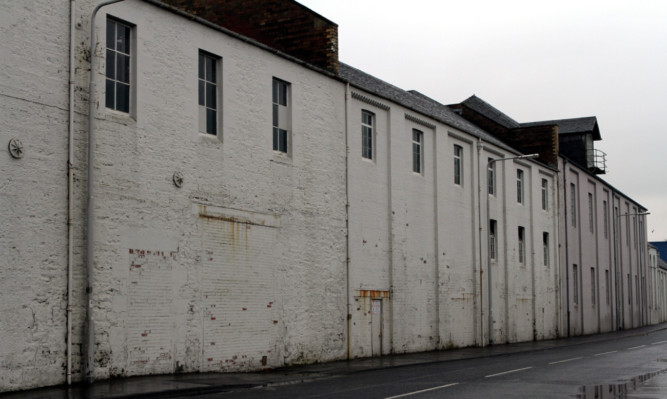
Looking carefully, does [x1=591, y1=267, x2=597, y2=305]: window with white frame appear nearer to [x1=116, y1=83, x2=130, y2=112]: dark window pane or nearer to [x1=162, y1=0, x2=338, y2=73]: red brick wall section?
[x1=162, y1=0, x2=338, y2=73]: red brick wall section

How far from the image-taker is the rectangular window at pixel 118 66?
1711cm

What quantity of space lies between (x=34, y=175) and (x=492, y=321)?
74.7 ft

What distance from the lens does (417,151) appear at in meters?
29.8

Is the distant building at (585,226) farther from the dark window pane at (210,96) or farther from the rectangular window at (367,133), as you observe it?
the dark window pane at (210,96)

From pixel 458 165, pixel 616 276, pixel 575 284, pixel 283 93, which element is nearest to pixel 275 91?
pixel 283 93

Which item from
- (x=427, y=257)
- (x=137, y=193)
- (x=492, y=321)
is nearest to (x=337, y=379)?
(x=137, y=193)

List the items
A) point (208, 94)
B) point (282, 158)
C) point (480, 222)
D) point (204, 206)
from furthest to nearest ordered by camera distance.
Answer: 1. point (480, 222)
2. point (282, 158)
3. point (208, 94)
4. point (204, 206)

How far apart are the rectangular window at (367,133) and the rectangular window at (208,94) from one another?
7.19m

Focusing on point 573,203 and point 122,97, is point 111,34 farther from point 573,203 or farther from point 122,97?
point 573,203

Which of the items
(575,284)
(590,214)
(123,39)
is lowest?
(575,284)

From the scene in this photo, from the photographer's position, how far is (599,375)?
1759cm

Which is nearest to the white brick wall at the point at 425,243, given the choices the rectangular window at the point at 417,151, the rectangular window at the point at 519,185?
the rectangular window at the point at 417,151

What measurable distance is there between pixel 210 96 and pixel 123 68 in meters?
2.88

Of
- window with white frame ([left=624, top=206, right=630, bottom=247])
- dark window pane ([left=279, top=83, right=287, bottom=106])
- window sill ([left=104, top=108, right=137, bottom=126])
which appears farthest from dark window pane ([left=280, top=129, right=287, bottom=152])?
window with white frame ([left=624, top=206, right=630, bottom=247])
